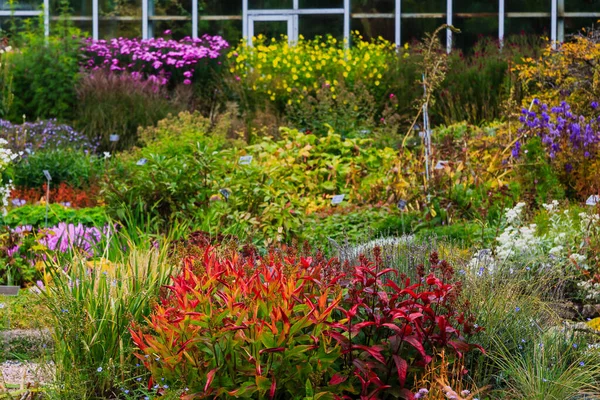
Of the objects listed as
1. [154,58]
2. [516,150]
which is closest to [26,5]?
[154,58]

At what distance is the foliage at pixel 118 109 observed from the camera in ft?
36.8

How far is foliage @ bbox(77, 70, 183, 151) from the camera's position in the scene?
1120cm

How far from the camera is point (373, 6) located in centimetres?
1576

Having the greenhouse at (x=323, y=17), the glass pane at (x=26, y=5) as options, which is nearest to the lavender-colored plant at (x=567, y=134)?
the greenhouse at (x=323, y=17)

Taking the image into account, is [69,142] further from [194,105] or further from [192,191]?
[192,191]

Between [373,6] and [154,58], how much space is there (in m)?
4.19

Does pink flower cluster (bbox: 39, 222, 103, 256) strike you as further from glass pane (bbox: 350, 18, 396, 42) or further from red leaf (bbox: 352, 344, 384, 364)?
glass pane (bbox: 350, 18, 396, 42)

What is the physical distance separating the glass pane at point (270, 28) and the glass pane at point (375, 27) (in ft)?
4.06

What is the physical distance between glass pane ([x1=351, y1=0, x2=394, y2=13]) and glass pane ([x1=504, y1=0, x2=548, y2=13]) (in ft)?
6.47

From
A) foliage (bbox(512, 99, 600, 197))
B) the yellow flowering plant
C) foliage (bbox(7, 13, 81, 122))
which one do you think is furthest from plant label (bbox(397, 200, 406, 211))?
foliage (bbox(7, 13, 81, 122))

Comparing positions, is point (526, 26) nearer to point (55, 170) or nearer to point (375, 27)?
point (375, 27)

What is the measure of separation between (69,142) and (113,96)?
41.9 inches

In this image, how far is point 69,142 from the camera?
35.1ft

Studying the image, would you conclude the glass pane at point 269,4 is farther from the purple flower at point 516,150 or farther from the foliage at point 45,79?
the purple flower at point 516,150
